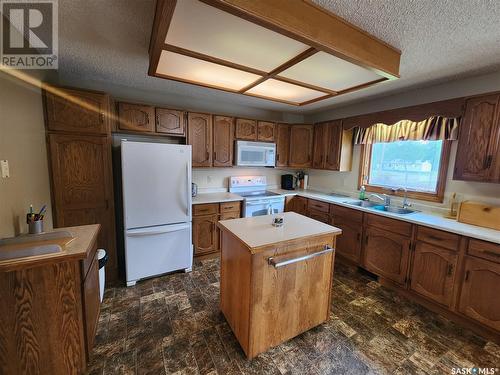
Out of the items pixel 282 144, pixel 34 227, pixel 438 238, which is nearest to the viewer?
pixel 34 227

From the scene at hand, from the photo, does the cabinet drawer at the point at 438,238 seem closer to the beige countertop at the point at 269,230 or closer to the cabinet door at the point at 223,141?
the beige countertop at the point at 269,230

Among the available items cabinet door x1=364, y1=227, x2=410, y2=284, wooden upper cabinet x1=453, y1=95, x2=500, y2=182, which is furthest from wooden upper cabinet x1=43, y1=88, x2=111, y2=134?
wooden upper cabinet x1=453, y1=95, x2=500, y2=182

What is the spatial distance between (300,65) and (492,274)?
7.76 feet

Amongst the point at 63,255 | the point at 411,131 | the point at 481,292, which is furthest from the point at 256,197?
the point at 481,292

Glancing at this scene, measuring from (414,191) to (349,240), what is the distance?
1049 millimetres

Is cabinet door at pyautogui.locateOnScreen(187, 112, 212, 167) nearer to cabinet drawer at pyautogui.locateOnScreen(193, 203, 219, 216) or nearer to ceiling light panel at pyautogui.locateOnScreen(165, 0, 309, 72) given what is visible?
cabinet drawer at pyautogui.locateOnScreen(193, 203, 219, 216)

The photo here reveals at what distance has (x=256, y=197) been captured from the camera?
133 inches

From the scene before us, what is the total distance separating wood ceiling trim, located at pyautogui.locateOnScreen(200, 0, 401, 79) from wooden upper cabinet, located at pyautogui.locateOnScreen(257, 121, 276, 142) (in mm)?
2107

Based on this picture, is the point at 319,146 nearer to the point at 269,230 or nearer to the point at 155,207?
the point at 269,230

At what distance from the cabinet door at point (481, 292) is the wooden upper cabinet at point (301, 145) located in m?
2.54

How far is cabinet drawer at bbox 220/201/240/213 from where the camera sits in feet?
10.3

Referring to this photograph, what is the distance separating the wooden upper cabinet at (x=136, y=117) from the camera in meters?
2.63

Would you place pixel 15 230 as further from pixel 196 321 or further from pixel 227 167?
pixel 227 167

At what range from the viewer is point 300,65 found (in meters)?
1.81
